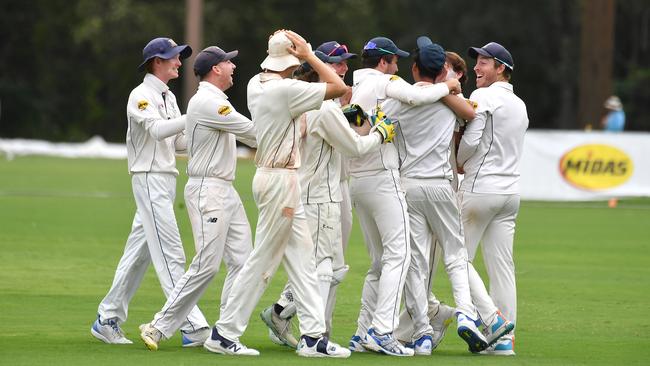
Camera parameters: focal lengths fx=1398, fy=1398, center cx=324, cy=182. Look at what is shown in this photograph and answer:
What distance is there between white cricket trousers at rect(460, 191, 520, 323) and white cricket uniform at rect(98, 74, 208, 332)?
2.17 meters

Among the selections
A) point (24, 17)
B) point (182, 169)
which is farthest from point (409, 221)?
point (24, 17)

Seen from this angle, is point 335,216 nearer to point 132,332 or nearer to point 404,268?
point 404,268

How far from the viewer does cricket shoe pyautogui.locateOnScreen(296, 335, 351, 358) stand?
977 cm

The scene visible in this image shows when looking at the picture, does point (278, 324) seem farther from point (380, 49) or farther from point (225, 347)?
point (380, 49)

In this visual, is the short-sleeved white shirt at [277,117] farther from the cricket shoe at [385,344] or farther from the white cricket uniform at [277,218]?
the cricket shoe at [385,344]

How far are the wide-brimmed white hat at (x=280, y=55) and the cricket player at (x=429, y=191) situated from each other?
88 centimetres

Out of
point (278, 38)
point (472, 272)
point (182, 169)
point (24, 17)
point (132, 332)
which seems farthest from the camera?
point (24, 17)

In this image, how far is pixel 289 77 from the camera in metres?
9.84

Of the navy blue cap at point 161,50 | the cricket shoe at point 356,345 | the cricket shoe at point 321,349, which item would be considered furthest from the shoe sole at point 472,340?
the navy blue cap at point 161,50

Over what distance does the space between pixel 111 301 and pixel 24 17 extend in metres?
49.9

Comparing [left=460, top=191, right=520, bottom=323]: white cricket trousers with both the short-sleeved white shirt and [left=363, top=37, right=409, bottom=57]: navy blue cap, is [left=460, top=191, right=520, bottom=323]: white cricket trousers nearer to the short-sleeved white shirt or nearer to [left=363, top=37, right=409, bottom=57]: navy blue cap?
[left=363, top=37, right=409, bottom=57]: navy blue cap

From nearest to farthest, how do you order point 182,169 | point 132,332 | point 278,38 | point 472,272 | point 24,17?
point 278,38 → point 472,272 → point 132,332 → point 182,169 → point 24,17

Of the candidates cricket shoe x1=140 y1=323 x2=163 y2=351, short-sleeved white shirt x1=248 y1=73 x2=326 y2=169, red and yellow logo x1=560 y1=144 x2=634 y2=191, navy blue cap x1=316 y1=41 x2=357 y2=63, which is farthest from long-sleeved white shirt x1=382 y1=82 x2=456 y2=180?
red and yellow logo x1=560 y1=144 x2=634 y2=191

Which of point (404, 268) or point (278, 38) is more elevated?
point (278, 38)
